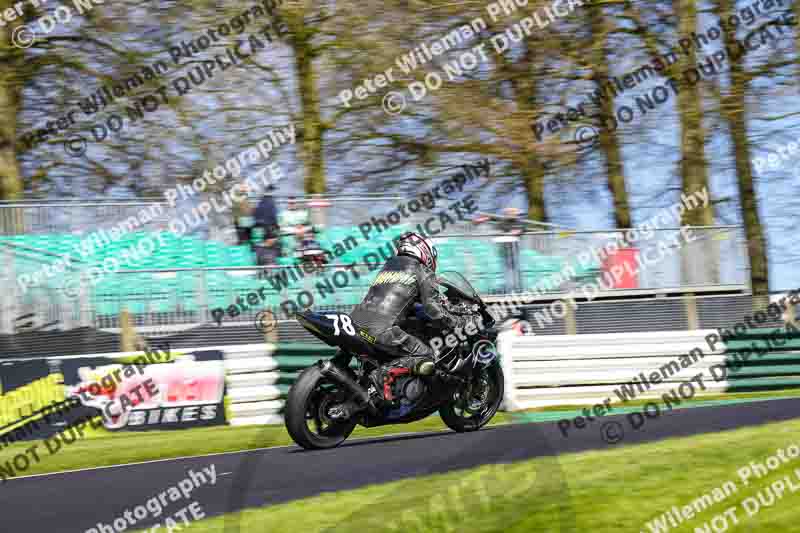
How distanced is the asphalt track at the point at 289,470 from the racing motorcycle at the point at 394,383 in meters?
0.24

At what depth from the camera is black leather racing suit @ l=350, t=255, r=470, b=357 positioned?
877cm

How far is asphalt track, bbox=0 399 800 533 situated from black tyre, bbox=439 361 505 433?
13 centimetres

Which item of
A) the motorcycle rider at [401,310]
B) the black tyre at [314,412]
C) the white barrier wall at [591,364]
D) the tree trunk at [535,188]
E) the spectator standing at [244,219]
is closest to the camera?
the black tyre at [314,412]

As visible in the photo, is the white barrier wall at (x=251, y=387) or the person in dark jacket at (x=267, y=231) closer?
the white barrier wall at (x=251, y=387)

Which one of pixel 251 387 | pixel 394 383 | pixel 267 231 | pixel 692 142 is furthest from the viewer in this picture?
pixel 692 142

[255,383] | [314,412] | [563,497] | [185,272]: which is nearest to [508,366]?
[255,383]

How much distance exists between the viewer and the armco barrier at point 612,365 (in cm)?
1354

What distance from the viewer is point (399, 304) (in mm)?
8844

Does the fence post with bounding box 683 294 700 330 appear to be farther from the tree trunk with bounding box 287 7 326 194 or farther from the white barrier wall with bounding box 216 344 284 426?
the tree trunk with bounding box 287 7 326 194

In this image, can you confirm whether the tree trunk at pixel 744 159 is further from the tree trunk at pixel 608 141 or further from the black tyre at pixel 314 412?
the black tyre at pixel 314 412

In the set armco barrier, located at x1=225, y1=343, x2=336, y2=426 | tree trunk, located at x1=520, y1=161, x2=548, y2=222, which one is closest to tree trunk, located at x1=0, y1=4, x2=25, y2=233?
armco barrier, located at x1=225, y1=343, x2=336, y2=426

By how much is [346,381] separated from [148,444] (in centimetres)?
371

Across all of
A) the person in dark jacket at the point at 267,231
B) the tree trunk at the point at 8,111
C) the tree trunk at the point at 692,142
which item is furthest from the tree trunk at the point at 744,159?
the tree trunk at the point at 8,111

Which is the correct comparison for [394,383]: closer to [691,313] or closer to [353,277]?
[353,277]
